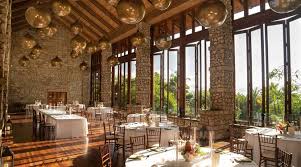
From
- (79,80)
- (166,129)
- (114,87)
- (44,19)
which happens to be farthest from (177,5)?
(79,80)

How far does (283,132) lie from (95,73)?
1483cm

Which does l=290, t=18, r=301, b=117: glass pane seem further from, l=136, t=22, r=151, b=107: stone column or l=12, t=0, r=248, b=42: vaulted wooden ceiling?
l=136, t=22, r=151, b=107: stone column

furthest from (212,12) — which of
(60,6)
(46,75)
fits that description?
(46,75)

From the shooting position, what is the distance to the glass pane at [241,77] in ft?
25.2

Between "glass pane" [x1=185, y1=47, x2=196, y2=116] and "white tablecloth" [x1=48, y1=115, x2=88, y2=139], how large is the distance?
3.61 meters

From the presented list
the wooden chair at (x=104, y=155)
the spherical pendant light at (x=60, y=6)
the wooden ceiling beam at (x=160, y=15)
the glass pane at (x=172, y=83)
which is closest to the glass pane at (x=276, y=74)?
the wooden ceiling beam at (x=160, y=15)

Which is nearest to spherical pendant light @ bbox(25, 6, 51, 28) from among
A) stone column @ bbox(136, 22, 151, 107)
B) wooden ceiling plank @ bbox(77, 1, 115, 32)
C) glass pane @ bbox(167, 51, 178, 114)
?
glass pane @ bbox(167, 51, 178, 114)

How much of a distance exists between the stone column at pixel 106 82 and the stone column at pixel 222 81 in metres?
8.55

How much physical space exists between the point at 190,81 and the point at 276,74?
3.14 m

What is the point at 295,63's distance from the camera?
6.49 metres

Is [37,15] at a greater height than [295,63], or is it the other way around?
[37,15]

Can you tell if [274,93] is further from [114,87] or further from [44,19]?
[114,87]

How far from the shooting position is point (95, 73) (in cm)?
1841

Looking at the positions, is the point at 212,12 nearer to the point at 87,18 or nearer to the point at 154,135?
the point at 154,135
